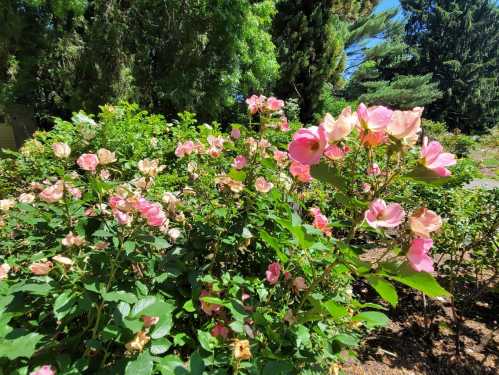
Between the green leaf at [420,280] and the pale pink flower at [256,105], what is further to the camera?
the pale pink flower at [256,105]

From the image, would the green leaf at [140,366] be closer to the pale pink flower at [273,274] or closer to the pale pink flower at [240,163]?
the pale pink flower at [273,274]

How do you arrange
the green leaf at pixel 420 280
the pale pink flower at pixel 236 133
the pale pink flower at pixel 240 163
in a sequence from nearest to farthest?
the green leaf at pixel 420 280
the pale pink flower at pixel 240 163
the pale pink flower at pixel 236 133

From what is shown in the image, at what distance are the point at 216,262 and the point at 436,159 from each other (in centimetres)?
86

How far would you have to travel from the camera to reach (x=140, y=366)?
71 centimetres

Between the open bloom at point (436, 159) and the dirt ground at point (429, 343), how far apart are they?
1.55 metres

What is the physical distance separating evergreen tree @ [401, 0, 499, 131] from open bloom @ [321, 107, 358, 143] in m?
33.5

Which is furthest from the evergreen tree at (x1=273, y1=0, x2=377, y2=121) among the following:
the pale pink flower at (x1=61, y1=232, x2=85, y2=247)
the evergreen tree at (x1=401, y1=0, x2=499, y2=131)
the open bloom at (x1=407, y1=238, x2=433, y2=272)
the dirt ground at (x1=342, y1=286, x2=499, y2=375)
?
the evergreen tree at (x1=401, y1=0, x2=499, y2=131)

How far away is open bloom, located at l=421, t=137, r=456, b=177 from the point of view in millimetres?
606

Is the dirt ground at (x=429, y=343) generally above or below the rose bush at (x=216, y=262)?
below

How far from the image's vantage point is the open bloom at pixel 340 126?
0.63 meters

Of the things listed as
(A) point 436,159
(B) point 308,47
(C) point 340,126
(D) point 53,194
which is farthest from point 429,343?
(B) point 308,47

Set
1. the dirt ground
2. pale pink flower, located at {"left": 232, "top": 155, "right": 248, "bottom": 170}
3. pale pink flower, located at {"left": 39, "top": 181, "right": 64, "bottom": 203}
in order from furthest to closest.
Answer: the dirt ground → pale pink flower, located at {"left": 232, "top": 155, "right": 248, "bottom": 170} → pale pink flower, located at {"left": 39, "top": 181, "right": 64, "bottom": 203}

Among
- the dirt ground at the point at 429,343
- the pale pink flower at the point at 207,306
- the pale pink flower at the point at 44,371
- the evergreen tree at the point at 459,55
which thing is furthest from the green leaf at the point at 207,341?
the evergreen tree at the point at 459,55

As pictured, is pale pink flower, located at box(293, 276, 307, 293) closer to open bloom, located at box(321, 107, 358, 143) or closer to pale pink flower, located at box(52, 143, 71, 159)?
open bloom, located at box(321, 107, 358, 143)
